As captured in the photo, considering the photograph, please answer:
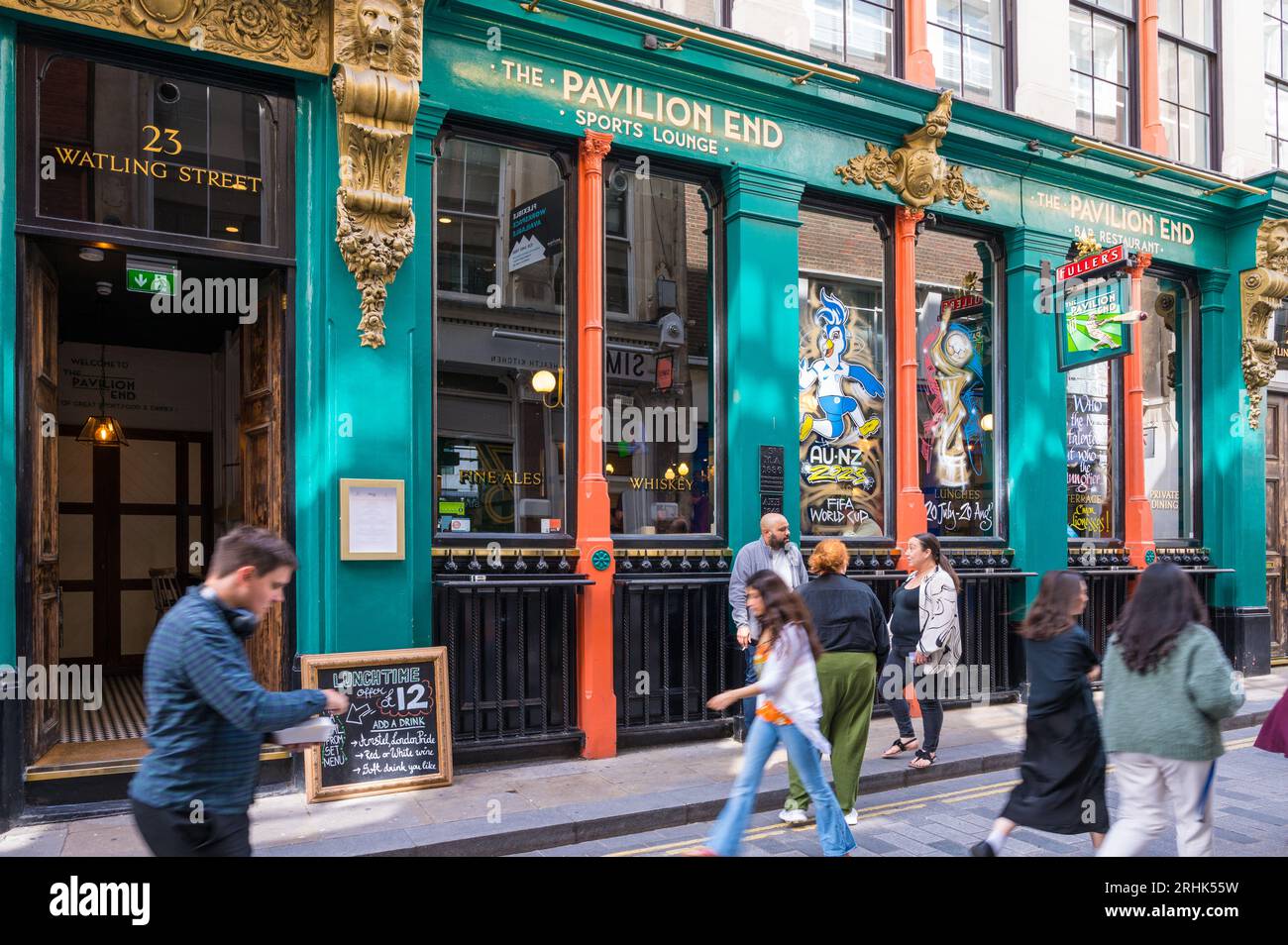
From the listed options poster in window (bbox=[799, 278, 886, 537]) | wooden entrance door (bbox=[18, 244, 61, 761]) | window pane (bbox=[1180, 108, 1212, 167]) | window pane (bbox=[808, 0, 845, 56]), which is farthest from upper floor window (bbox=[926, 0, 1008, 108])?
wooden entrance door (bbox=[18, 244, 61, 761])

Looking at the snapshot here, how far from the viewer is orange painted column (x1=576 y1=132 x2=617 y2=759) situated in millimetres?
8438

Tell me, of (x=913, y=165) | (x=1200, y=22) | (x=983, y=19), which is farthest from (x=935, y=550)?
(x=1200, y=22)

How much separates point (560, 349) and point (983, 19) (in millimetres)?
6707

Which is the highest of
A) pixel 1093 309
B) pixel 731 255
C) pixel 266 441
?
pixel 731 255

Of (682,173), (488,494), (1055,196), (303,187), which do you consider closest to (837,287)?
(682,173)

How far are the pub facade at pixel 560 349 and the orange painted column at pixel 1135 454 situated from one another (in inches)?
2.4

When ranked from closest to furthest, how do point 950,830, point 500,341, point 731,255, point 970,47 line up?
point 950,830, point 500,341, point 731,255, point 970,47

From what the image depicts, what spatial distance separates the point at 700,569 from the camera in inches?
359

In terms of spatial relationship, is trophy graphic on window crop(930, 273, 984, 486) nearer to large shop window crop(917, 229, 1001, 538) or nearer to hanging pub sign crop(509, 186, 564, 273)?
large shop window crop(917, 229, 1001, 538)

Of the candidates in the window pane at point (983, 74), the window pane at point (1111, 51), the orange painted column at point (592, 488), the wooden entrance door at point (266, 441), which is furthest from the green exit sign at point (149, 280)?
the window pane at point (1111, 51)

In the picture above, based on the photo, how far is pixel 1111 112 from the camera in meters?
12.6

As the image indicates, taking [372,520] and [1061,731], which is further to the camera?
[372,520]

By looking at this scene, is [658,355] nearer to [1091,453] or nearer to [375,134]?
[375,134]

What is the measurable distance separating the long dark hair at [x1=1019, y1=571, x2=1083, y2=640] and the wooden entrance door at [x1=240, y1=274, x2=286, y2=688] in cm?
518
